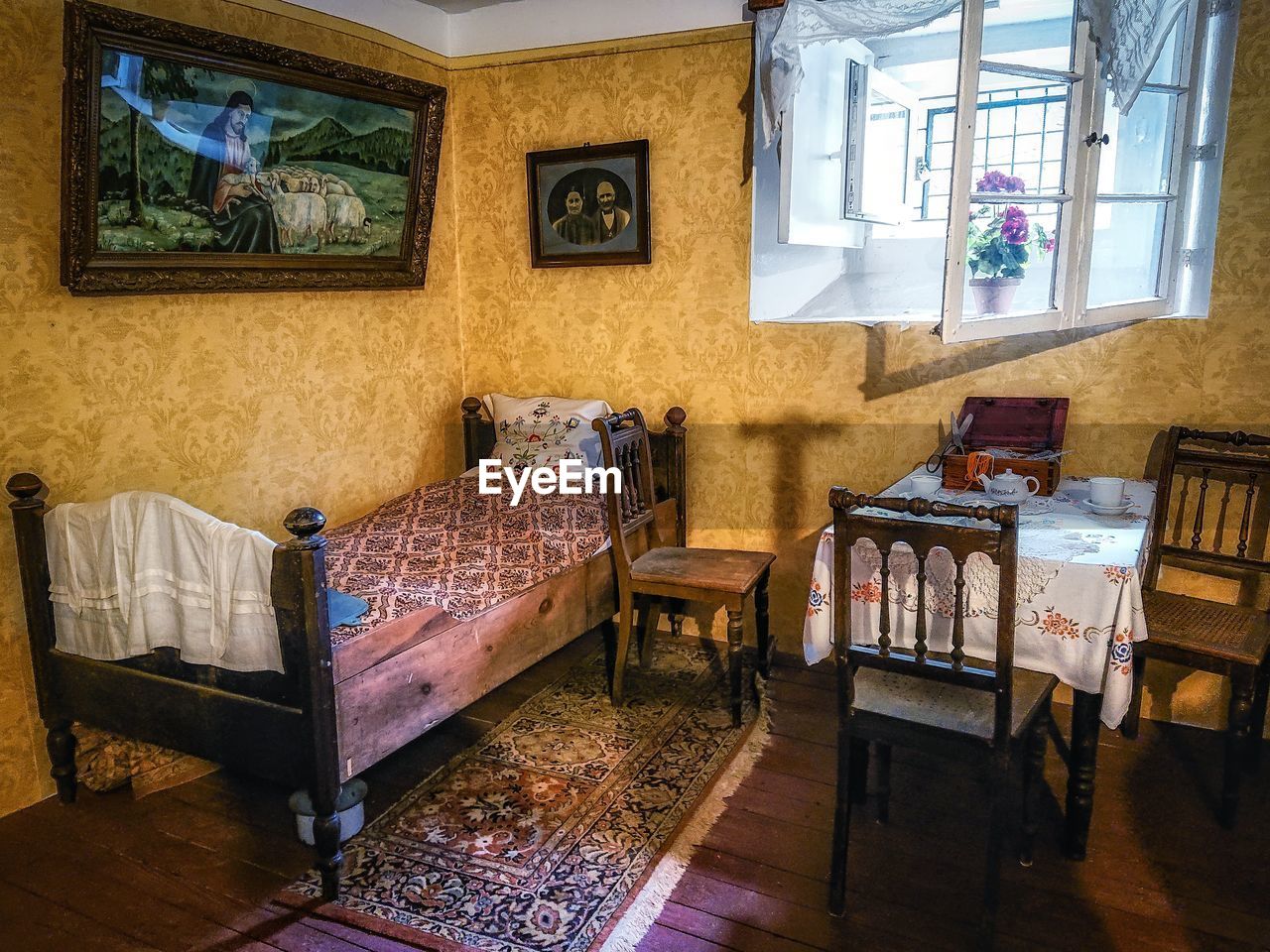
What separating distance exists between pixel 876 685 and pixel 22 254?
2.53 m

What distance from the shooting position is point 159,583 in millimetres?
2303

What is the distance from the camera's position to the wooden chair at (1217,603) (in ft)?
8.15

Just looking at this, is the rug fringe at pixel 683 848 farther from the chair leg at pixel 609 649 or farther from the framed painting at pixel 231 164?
the framed painting at pixel 231 164

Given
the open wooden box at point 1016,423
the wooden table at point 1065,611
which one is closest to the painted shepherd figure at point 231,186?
the wooden table at point 1065,611

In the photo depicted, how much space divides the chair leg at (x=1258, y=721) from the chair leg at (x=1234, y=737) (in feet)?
0.22

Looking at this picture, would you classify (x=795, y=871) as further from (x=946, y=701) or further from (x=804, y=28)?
(x=804, y=28)

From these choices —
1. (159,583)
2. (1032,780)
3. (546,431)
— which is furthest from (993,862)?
(546,431)

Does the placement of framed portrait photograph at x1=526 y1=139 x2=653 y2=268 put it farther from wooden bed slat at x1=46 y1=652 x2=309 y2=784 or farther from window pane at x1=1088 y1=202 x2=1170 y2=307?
wooden bed slat at x1=46 y1=652 x2=309 y2=784

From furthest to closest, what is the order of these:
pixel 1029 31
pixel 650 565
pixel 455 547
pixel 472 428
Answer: pixel 472 428
pixel 1029 31
pixel 650 565
pixel 455 547

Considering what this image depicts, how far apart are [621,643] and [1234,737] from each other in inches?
71.7

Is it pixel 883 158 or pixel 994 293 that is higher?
pixel 883 158

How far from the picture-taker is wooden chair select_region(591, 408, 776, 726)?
120 inches

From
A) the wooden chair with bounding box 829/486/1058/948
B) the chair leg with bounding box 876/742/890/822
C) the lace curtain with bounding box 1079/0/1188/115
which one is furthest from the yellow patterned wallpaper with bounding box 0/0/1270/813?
the wooden chair with bounding box 829/486/1058/948

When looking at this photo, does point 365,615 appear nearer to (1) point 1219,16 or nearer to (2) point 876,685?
(2) point 876,685
